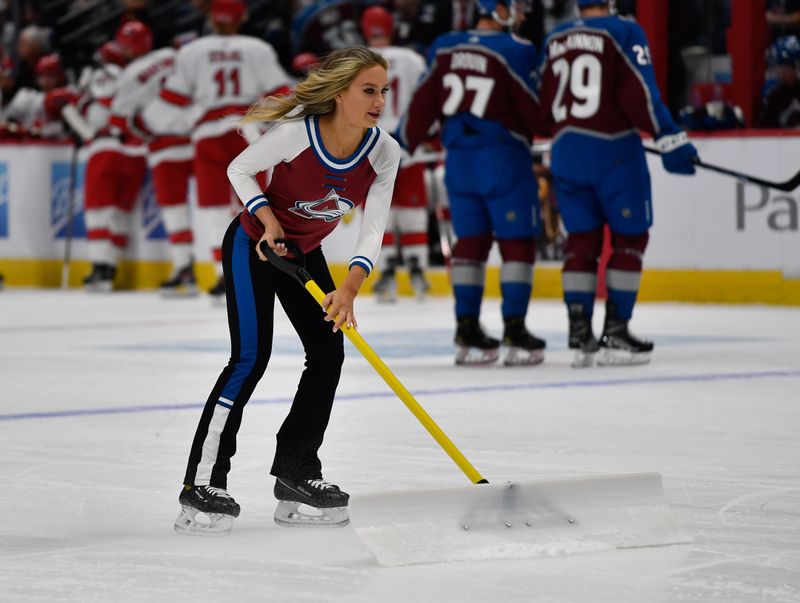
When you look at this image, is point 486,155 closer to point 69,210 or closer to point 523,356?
point 523,356

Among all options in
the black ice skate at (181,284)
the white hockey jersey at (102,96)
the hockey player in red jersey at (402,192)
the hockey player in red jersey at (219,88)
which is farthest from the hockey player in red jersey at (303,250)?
the white hockey jersey at (102,96)

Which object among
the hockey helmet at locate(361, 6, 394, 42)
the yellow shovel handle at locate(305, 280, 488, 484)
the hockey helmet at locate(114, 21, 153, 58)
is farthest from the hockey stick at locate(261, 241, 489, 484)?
the hockey helmet at locate(114, 21, 153, 58)

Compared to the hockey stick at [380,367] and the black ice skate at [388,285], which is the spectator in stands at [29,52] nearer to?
the black ice skate at [388,285]

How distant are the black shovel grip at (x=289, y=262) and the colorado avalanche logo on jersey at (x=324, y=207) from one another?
8 centimetres

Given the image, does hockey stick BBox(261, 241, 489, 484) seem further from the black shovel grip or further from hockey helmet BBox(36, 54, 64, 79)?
hockey helmet BBox(36, 54, 64, 79)

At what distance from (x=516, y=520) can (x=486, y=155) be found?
405 cm

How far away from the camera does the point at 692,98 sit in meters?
11.3

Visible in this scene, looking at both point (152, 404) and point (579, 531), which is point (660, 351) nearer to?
point (152, 404)

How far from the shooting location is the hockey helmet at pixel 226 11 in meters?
11.2

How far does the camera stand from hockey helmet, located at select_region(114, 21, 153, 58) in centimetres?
1269

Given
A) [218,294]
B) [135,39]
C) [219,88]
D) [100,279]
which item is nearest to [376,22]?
[219,88]

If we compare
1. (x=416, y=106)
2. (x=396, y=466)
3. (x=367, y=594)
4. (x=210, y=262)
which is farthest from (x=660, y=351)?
(x=210, y=262)

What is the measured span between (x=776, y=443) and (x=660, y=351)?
308cm

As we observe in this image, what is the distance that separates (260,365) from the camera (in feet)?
12.0
